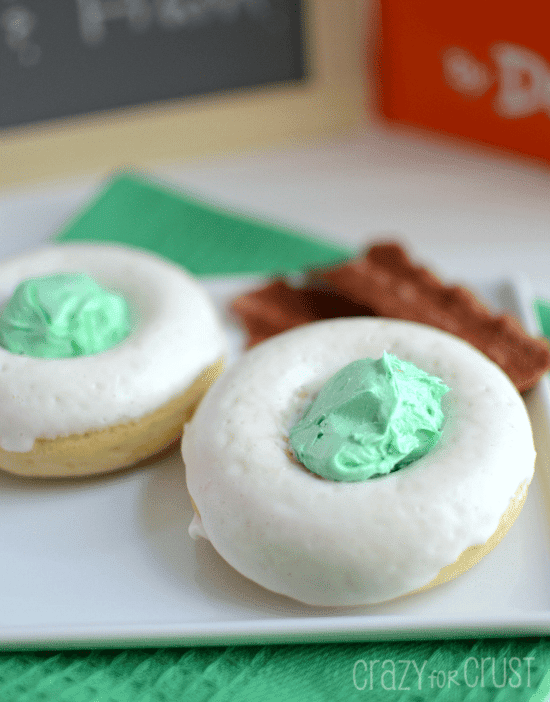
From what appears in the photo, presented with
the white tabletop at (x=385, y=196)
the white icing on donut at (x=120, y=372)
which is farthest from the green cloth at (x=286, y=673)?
the white tabletop at (x=385, y=196)

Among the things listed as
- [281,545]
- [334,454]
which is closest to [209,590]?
[281,545]

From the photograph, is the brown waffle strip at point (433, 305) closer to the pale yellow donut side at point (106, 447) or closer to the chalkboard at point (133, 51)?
the pale yellow donut side at point (106, 447)

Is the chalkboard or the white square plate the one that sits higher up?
the chalkboard

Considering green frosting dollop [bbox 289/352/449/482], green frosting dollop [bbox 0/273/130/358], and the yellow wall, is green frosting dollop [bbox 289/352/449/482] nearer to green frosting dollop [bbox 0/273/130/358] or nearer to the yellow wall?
green frosting dollop [bbox 0/273/130/358]

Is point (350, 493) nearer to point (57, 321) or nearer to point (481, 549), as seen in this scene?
point (481, 549)

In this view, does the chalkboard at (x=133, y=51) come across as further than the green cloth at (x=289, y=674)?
Yes

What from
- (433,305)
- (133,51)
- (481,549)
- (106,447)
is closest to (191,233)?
(133,51)

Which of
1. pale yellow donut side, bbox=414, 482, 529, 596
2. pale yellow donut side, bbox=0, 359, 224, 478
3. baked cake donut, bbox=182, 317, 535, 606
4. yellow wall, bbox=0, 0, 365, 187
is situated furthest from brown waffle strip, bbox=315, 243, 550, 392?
yellow wall, bbox=0, 0, 365, 187
